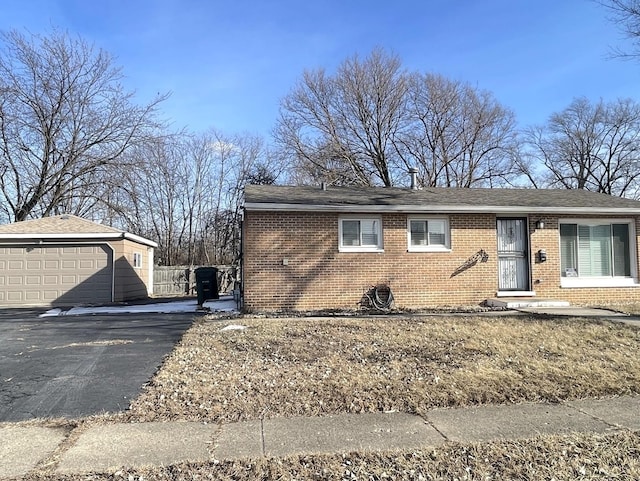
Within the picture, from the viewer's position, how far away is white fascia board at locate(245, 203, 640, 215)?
11.9 m

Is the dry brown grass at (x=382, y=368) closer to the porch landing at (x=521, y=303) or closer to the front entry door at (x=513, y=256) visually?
the porch landing at (x=521, y=303)

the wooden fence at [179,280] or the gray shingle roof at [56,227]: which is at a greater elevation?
the gray shingle roof at [56,227]

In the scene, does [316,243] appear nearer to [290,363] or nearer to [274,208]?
[274,208]

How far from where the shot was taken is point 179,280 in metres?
23.1

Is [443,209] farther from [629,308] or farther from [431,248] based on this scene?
[629,308]

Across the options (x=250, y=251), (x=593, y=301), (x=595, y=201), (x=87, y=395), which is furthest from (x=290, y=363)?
(x=595, y=201)

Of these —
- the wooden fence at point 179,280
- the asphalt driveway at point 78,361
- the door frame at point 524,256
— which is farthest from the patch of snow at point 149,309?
the wooden fence at point 179,280

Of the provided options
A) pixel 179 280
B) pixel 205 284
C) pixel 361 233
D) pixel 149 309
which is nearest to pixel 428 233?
pixel 361 233

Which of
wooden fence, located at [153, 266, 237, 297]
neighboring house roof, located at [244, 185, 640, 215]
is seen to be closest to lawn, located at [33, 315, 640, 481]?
neighboring house roof, located at [244, 185, 640, 215]

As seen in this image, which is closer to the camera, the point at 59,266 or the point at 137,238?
the point at 59,266

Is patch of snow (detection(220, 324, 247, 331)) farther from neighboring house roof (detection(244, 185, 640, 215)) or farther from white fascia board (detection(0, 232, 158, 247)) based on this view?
white fascia board (detection(0, 232, 158, 247))

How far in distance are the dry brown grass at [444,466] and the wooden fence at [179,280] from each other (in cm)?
1914

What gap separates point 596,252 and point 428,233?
5.17 metres

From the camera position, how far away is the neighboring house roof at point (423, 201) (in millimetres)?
12188
